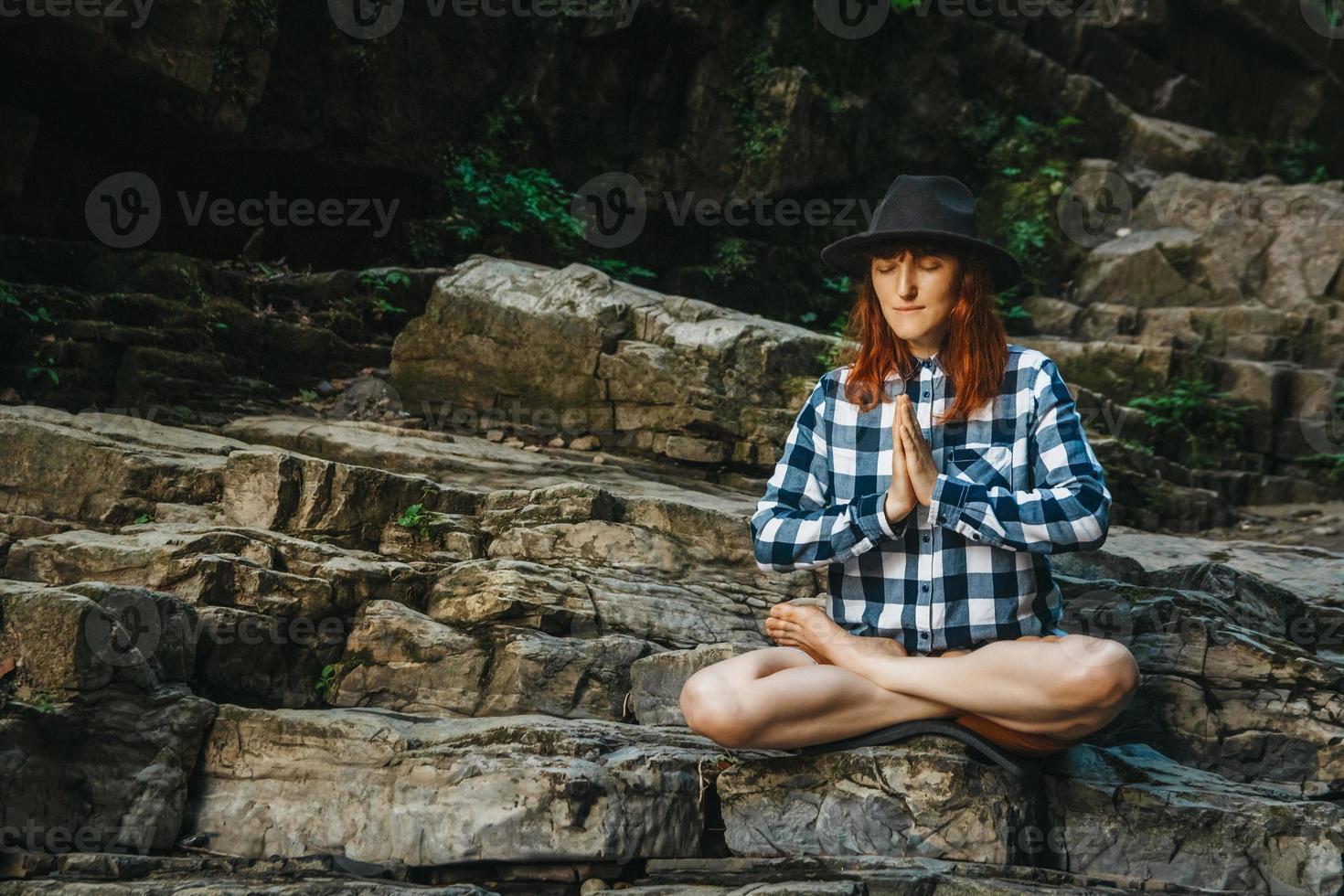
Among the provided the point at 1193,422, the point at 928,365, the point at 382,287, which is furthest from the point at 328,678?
the point at 1193,422

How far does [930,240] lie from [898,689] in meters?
1.30

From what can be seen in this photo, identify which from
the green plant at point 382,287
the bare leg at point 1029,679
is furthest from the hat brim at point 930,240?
the green plant at point 382,287

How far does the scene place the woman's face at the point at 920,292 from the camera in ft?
10.1

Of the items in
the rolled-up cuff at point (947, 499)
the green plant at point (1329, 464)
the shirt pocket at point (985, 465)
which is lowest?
the rolled-up cuff at point (947, 499)

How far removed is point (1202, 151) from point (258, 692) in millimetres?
15343

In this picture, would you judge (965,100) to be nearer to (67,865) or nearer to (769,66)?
(769,66)

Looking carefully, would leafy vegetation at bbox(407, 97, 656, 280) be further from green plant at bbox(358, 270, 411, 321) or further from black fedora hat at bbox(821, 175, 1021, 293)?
black fedora hat at bbox(821, 175, 1021, 293)

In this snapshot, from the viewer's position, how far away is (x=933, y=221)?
3.02 meters

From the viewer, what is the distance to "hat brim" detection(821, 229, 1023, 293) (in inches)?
118

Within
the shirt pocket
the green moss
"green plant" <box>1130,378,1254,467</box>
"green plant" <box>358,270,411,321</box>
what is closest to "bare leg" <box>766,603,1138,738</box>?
the shirt pocket

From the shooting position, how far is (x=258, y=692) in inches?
147

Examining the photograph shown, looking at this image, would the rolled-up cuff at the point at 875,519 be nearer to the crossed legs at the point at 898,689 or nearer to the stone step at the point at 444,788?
the crossed legs at the point at 898,689

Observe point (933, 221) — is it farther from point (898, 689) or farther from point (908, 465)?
point (898, 689)

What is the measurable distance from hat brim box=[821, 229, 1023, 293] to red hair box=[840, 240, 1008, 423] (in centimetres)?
4
